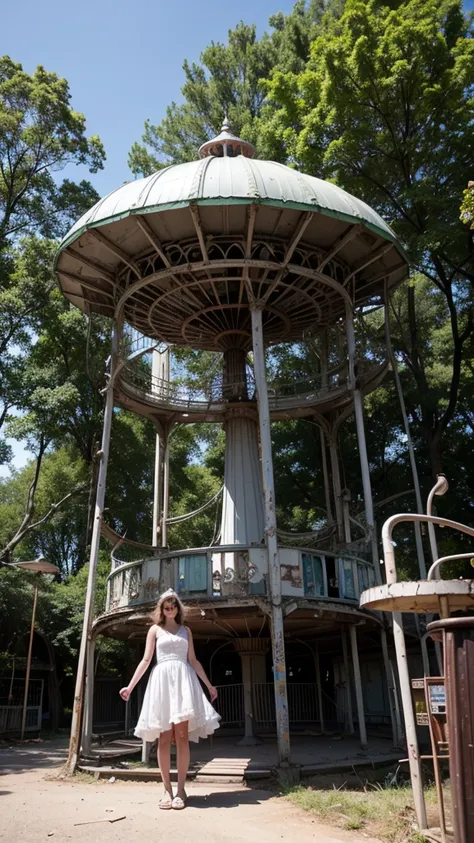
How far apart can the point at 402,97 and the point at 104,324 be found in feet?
45.9

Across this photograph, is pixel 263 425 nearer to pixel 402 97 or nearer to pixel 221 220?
pixel 221 220

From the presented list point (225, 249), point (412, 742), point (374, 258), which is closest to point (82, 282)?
point (225, 249)

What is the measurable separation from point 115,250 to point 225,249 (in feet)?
8.75

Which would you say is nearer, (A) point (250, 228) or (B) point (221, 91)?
(A) point (250, 228)

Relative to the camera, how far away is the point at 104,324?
26.8 metres

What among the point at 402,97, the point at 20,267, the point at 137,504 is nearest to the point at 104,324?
the point at 20,267

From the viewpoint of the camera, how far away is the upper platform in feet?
45.8

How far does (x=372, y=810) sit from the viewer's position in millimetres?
7199

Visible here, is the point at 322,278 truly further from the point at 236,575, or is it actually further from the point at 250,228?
the point at 236,575

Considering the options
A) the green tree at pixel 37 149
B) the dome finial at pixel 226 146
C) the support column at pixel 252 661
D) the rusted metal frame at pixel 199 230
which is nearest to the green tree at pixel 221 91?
the green tree at pixel 37 149

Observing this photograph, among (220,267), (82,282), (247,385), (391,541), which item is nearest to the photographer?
(391,541)

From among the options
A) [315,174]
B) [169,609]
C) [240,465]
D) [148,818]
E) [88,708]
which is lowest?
[148,818]

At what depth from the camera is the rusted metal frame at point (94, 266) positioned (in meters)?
15.8

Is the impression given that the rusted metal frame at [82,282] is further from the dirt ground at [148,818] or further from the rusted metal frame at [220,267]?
the dirt ground at [148,818]
